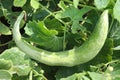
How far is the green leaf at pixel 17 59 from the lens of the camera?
1.51 m

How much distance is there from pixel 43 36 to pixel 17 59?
0.16 metres

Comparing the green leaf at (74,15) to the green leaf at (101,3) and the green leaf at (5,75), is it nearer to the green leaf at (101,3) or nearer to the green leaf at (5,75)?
the green leaf at (101,3)

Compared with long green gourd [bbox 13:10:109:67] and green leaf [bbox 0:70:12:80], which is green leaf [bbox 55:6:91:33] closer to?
long green gourd [bbox 13:10:109:67]

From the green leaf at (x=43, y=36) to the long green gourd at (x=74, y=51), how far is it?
0.03 m

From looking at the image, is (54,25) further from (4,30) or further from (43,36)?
(4,30)

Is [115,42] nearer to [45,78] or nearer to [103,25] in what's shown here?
[103,25]

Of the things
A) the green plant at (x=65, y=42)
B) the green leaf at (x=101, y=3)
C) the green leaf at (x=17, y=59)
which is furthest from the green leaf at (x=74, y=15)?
the green leaf at (x=17, y=59)

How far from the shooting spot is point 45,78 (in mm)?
1552

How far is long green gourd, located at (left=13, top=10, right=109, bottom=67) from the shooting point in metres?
1.42

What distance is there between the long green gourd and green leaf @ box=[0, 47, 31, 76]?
6 cm

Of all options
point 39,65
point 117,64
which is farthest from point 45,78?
point 117,64

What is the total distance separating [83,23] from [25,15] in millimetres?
245

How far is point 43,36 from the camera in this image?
57.3 inches

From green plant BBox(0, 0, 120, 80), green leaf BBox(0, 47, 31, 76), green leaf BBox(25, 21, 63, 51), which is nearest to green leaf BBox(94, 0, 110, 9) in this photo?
green plant BBox(0, 0, 120, 80)
